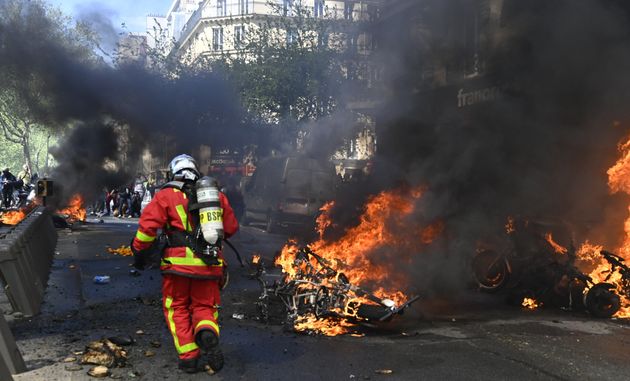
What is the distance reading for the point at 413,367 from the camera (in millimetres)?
4715

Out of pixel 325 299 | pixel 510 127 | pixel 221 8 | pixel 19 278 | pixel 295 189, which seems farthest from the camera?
pixel 221 8

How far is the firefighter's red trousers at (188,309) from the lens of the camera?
14.7 feet

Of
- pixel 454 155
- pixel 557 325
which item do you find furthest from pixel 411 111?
pixel 557 325

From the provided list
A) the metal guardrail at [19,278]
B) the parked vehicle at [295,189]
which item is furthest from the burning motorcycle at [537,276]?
the parked vehicle at [295,189]

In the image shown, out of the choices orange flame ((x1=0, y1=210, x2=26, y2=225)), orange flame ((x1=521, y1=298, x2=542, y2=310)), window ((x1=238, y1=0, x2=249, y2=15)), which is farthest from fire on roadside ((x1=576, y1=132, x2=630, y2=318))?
window ((x1=238, y1=0, x2=249, y2=15))

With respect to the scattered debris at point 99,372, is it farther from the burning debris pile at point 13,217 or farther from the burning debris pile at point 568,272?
the burning debris pile at point 13,217

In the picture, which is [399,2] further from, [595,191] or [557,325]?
[557,325]

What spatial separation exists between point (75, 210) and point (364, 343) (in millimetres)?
16573

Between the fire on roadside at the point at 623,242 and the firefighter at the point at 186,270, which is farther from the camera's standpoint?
the fire on roadside at the point at 623,242

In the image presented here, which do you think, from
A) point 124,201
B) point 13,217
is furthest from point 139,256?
point 124,201

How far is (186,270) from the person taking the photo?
179 inches

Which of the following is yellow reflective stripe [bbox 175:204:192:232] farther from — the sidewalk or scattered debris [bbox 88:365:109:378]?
scattered debris [bbox 88:365:109:378]

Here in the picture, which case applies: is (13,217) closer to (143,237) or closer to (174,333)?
(143,237)

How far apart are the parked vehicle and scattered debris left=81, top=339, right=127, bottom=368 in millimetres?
10905
